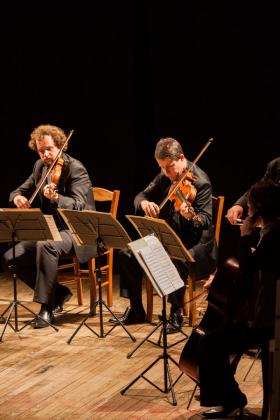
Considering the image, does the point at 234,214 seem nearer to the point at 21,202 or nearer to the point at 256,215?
the point at 256,215

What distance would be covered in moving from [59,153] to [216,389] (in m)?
2.52

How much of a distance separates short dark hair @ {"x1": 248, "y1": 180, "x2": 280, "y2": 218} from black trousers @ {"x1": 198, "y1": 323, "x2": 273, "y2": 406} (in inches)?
19.2

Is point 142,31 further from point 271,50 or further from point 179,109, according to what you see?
point 271,50

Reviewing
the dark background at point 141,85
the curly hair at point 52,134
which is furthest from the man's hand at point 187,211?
the dark background at point 141,85

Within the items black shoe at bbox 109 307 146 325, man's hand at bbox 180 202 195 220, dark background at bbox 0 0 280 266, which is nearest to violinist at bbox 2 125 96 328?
black shoe at bbox 109 307 146 325

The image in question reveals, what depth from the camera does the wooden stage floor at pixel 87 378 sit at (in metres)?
3.52

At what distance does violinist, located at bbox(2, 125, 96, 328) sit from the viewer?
506 cm

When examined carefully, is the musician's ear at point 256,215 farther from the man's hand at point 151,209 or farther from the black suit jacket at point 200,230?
the man's hand at point 151,209

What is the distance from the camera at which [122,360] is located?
4.27 m

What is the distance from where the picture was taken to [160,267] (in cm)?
347

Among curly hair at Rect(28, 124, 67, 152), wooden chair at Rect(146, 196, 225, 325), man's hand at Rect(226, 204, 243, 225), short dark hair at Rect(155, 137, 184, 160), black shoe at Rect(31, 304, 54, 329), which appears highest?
curly hair at Rect(28, 124, 67, 152)

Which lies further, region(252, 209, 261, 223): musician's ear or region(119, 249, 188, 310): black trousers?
region(119, 249, 188, 310): black trousers

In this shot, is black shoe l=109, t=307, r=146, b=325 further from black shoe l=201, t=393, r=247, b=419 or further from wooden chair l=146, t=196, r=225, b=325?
black shoe l=201, t=393, r=247, b=419

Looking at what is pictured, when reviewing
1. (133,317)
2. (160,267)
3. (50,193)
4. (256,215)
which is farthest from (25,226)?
(256,215)
